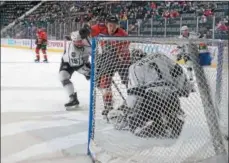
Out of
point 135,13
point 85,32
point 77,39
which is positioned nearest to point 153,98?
point 85,32

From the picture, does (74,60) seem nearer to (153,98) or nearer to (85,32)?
(85,32)

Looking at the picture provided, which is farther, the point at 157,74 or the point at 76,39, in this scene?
the point at 76,39

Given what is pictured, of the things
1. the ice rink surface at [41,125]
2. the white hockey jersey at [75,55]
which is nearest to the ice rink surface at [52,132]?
the ice rink surface at [41,125]

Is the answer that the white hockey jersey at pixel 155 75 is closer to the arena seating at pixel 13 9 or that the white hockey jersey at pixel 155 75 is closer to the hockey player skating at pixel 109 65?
the hockey player skating at pixel 109 65

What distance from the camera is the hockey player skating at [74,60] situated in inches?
149

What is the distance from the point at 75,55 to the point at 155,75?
1362 mm

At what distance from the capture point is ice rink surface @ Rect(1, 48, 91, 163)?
2.38 metres

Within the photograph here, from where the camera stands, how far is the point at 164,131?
8.36 ft

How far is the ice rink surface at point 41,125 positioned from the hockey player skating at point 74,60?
0.59 ft

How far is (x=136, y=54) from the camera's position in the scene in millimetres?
2664

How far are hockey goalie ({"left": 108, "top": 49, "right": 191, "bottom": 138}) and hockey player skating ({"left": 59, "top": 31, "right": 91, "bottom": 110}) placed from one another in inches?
44.7

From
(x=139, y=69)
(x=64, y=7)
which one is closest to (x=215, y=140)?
(x=139, y=69)

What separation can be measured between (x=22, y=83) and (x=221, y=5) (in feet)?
A: 13.7

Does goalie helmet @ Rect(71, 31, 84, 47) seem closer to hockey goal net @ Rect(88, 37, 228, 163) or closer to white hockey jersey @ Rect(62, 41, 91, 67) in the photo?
white hockey jersey @ Rect(62, 41, 91, 67)
